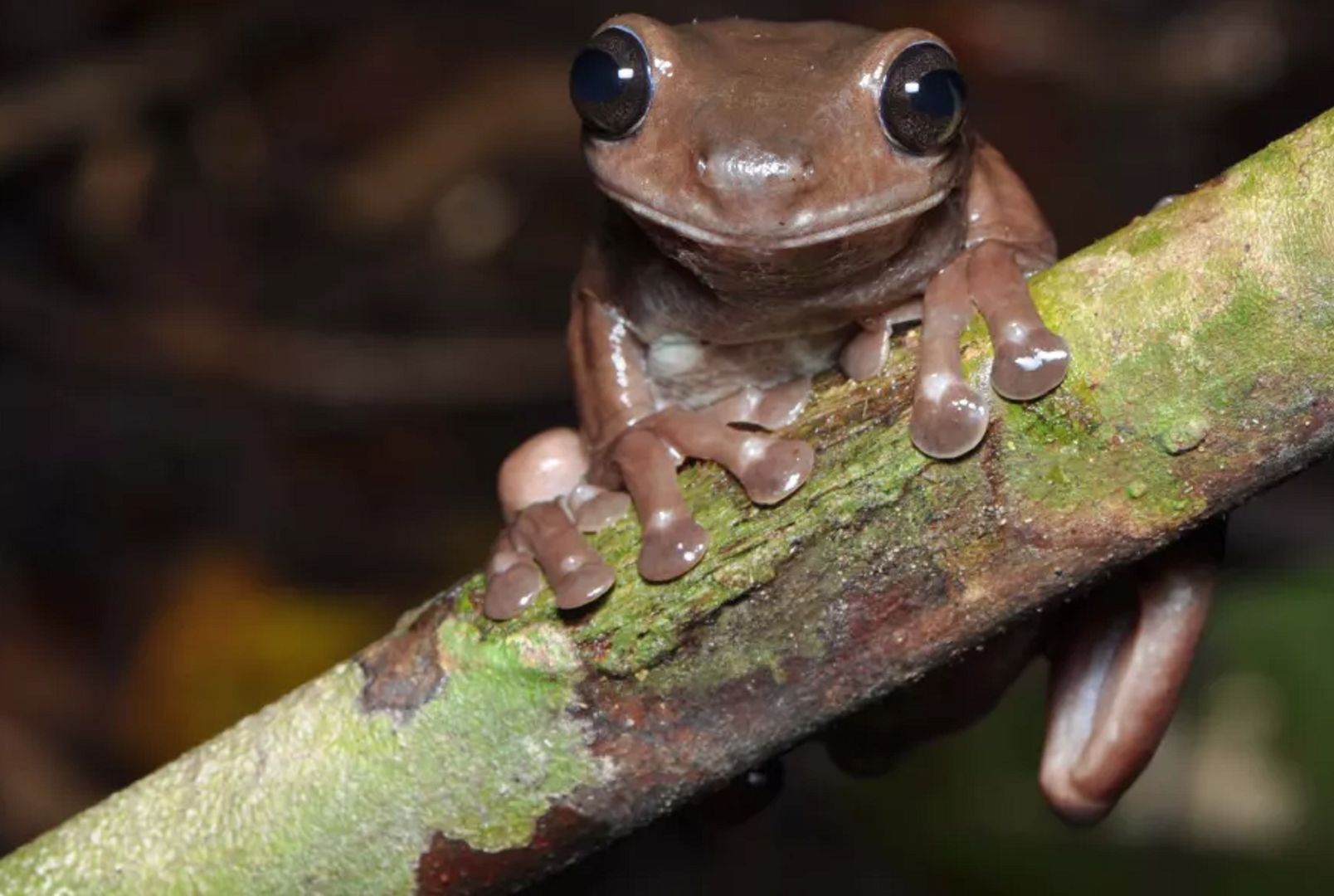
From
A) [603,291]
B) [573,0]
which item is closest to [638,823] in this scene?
[603,291]

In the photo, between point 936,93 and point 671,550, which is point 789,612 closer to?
point 671,550

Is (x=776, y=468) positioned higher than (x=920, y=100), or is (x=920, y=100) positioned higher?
(x=920, y=100)

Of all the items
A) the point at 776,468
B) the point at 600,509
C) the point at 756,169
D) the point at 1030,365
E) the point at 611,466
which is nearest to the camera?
the point at 1030,365

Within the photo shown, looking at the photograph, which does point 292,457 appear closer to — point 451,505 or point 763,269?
point 451,505

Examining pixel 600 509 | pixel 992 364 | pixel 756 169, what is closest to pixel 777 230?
pixel 756 169

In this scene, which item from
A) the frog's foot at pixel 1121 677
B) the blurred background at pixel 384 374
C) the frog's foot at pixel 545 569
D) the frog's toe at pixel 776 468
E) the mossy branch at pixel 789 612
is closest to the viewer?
the mossy branch at pixel 789 612

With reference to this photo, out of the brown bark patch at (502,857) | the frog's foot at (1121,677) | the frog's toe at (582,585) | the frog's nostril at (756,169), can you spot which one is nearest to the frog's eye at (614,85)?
the frog's nostril at (756,169)

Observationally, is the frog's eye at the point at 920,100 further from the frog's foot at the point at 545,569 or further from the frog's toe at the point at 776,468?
the frog's foot at the point at 545,569
